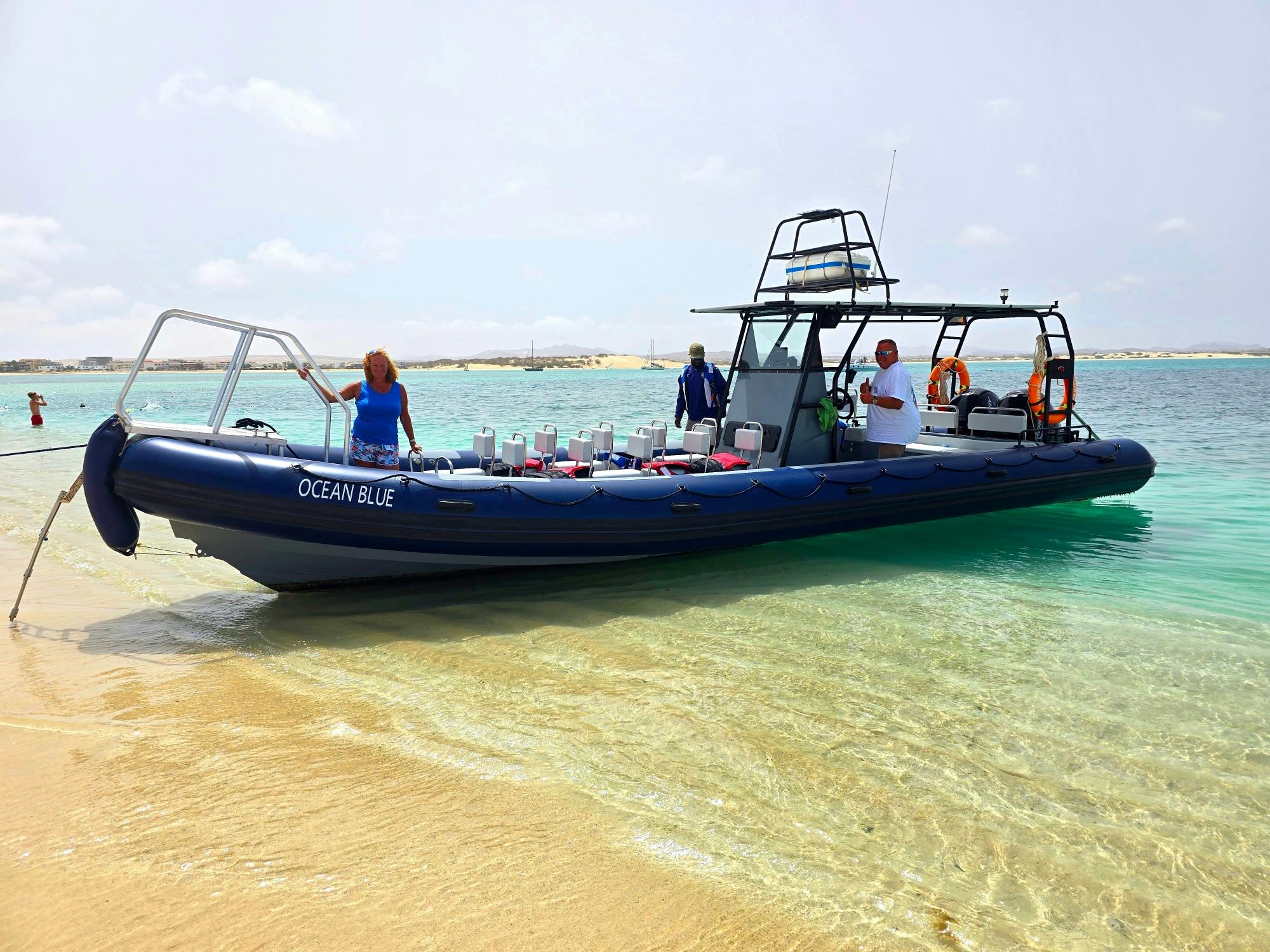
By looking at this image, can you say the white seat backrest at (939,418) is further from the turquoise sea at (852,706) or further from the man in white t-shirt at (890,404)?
the turquoise sea at (852,706)

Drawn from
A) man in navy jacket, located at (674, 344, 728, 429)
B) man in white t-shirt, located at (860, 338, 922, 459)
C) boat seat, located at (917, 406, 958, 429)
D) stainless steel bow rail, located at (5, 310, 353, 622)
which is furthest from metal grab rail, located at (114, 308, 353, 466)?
boat seat, located at (917, 406, 958, 429)

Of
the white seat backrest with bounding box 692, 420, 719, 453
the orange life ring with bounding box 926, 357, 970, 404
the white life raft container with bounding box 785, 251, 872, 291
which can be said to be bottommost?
the white seat backrest with bounding box 692, 420, 719, 453

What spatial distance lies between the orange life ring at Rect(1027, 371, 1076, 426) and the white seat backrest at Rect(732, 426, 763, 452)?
348 centimetres

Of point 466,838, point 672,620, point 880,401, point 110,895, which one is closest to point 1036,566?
point 880,401

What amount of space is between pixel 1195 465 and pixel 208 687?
14200 mm

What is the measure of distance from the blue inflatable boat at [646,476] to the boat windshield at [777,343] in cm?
2

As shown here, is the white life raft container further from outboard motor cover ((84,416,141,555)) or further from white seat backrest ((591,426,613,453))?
outboard motor cover ((84,416,141,555))

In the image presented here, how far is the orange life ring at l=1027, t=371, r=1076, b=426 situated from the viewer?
860cm

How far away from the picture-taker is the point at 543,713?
148 inches

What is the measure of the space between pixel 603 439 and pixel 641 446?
436 mm

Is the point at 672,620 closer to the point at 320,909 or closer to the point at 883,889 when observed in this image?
the point at 883,889

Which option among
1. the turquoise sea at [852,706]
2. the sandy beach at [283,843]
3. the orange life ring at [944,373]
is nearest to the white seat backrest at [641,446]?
the turquoise sea at [852,706]

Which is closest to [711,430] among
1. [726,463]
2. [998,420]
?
[726,463]

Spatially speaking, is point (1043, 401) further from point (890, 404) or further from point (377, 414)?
point (377, 414)
